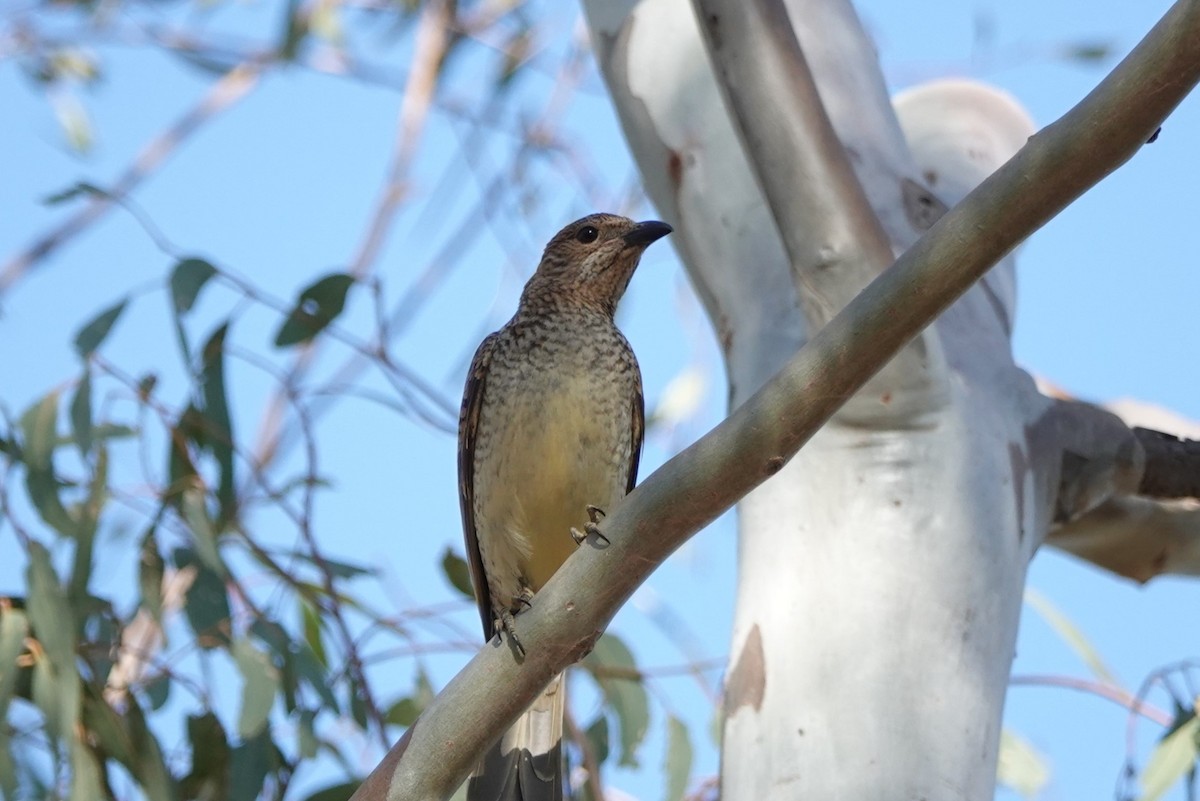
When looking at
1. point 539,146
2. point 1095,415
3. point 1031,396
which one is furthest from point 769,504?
point 539,146

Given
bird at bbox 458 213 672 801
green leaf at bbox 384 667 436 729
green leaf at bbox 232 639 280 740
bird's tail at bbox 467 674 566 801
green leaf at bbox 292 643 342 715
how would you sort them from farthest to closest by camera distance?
1. green leaf at bbox 384 667 436 729
2. green leaf at bbox 292 643 342 715
3. green leaf at bbox 232 639 280 740
4. bird at bbox 458 213 672 801
5. bird's tail at bbox 467 674 566 801

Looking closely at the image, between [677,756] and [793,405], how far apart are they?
2.58 meters

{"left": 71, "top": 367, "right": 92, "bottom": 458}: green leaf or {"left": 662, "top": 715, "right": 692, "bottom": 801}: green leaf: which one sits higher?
{"left": 71, "top": 367, "right": 92, "bottom": 458}: green leaf

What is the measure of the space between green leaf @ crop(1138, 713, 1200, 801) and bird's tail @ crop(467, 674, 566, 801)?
1.69 metres

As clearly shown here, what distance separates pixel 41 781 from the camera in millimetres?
3990

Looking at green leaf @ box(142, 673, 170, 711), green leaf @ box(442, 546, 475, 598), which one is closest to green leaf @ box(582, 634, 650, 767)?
green leaf @ box(442, 546, 475, 598)

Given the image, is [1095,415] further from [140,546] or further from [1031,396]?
[140,546]

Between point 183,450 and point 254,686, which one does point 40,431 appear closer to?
point 183,450

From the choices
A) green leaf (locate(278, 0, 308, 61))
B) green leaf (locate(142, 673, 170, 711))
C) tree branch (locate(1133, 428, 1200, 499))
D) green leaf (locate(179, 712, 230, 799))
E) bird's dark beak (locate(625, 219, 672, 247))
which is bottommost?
green leaf (locate(179, 712, 230, 799))

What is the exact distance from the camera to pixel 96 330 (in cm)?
429

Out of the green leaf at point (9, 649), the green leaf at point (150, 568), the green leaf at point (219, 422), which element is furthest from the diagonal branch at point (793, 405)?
the green leaf at point (219, 422)

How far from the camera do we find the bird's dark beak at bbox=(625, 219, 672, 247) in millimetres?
3932

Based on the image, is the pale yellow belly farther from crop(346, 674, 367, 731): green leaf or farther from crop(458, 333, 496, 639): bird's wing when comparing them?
crop(346, 674, 367, 731): green leaf

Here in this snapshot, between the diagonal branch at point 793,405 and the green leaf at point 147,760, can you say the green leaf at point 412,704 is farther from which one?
the diagonal branch at point 793,405
